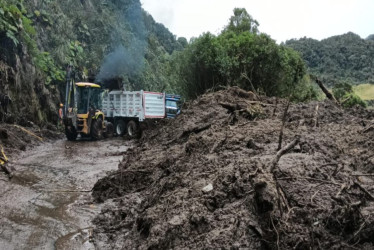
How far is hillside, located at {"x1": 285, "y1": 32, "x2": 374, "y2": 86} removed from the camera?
60.6 m

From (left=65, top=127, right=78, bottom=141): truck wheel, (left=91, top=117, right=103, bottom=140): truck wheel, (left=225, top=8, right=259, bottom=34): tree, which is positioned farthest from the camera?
(left=225, top=8, right=259, bottom=34): tree

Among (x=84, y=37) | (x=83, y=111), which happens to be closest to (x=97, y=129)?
(x=83, y=111)

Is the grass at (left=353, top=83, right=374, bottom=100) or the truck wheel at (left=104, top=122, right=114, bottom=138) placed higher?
the grass at (left=353, top=83, right=374, bottom=100)

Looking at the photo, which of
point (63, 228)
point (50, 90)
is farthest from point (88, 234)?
point (50, 90)

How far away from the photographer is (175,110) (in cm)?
2253

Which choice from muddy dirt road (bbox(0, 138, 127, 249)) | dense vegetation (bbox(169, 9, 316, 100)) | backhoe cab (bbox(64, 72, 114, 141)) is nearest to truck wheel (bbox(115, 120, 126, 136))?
backhoe cab (bbox(64, 72, 114, 141))

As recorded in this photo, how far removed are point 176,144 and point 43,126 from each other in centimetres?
1079

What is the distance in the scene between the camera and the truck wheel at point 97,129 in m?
18.5

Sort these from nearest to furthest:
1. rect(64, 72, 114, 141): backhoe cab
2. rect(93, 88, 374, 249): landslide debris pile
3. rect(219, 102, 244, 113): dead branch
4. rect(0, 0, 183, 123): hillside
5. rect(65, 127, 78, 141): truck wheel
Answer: rect(93, 88, 374, 249): landslide debris pile → rect(219, 102, 244, 113): dead branch → rect(0, 0, 183, 123): hillside → rect(64, 72, 114, 141): backhoe cab → rect(65, 127, 78, 141): truck wheel

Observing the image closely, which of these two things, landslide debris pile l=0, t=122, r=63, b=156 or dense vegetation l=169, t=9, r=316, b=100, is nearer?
landslide debris pile l=0, t=122, r=63, b=156

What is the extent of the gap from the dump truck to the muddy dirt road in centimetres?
732

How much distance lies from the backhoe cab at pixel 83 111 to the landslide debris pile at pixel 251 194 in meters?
9.63

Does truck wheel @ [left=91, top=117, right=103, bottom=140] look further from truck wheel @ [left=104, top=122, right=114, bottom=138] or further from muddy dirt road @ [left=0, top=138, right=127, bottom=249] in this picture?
muddy dirt road @ [left=0, top=138, right=127, bottom=249]

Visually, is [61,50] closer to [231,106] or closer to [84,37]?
[84,37]
